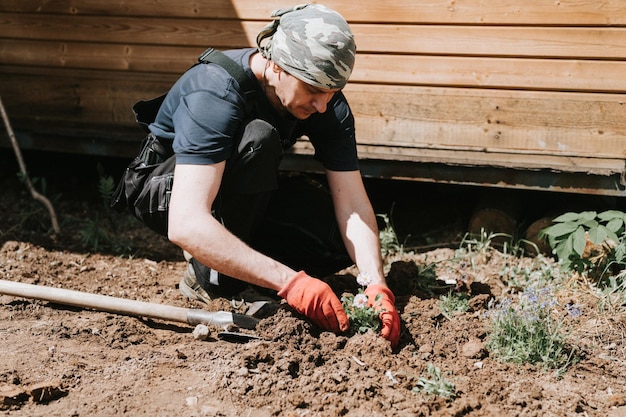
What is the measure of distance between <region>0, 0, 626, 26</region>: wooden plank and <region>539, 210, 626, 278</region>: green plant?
110cm

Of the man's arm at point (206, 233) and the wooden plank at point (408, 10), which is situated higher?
the wooden plank at point (408, 10)

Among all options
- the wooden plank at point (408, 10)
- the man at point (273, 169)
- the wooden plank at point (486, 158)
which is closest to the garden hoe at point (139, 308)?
the man at point (273, 169)

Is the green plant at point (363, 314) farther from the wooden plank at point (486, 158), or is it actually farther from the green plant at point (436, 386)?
the wooden plank at point (486, 158)

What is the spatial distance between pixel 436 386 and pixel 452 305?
31.1 inches

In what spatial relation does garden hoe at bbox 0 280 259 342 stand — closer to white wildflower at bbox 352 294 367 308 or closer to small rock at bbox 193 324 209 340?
small rock at bbox 193 324 209 340

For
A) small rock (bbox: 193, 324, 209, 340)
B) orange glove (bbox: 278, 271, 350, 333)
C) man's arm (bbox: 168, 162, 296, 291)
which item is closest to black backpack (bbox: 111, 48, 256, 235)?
man's arm (bbox: 168, 162, 296, 291)

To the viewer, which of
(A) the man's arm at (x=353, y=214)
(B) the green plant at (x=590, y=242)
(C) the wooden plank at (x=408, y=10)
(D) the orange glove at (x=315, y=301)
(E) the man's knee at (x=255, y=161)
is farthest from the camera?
(C) the wooden plank at (x=408, y=10)

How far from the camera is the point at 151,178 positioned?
362cm

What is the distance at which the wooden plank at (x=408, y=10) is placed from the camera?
420cm

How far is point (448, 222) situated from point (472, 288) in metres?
1.39

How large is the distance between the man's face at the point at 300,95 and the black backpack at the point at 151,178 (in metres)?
0.18

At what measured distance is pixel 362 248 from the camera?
3.61 meters

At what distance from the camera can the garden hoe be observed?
330 centimetres

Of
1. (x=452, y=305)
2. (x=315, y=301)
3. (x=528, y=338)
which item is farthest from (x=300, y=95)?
(x=528, y=338)
